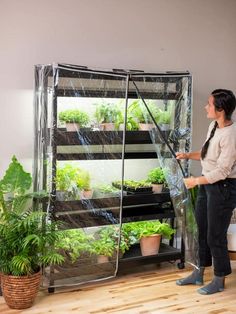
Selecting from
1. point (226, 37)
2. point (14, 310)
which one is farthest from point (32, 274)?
point (226, 37)

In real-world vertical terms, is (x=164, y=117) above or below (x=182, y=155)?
above

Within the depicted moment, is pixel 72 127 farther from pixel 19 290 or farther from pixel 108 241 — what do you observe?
pixel 19 290

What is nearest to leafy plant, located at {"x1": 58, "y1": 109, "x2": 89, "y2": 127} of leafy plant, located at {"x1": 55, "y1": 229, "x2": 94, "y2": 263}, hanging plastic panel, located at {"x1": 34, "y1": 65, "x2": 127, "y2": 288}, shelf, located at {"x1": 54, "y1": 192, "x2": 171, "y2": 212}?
hanging plastic panel, located at {"x1": 34, "y1": 65, "x2": 127, "y2": 288}

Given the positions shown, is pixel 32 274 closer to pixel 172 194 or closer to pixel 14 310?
pixel 14 310

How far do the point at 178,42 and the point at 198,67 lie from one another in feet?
1.00

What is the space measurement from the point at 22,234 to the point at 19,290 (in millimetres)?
348

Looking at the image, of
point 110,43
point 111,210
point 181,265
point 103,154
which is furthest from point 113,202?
point 110,43

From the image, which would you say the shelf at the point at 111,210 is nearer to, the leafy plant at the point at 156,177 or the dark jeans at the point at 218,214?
the leafy plant at the point at 156,177

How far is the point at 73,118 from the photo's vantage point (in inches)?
118

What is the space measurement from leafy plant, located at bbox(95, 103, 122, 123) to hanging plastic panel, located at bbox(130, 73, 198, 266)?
0.20 meters

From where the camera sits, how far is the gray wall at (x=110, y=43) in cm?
322

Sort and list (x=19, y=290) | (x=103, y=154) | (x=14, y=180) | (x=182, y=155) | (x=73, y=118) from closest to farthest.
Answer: (x=19, y=290) → (x=14, y=180) → (x=73, y=118) → (x=103, y=154) → (x=182, y=155)

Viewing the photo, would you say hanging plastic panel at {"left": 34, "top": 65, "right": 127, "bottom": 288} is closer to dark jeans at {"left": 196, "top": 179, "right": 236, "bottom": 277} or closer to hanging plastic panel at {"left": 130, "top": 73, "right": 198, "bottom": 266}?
hanging plastic panel at {"left": 130, "top": 73, "right": 198, "bottom": 266}

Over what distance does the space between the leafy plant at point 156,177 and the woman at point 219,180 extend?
31cm
